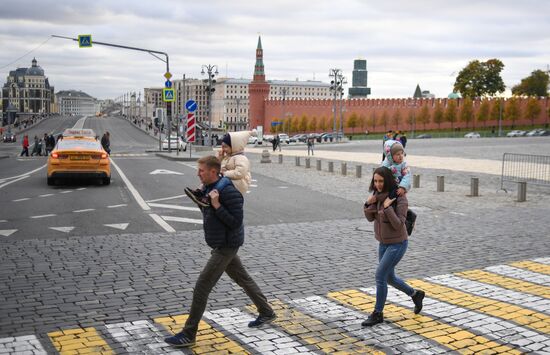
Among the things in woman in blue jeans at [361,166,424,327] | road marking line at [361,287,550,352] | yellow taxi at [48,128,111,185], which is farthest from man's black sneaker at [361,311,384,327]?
yellow taxi at [48,128,111,185]

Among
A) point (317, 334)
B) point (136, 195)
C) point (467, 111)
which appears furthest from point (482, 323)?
point (467, 111)

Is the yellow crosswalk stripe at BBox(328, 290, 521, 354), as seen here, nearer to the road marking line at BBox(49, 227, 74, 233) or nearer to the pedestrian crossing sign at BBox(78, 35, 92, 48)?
the road marking line at BBox(49, 227, 74, 233)

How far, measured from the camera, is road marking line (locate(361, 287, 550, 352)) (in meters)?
5.85

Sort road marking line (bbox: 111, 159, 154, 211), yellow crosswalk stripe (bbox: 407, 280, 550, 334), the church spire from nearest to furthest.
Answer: yellow crosswalk stripe (bbox: 407, 280, 550, 334), road marking line (bbox: 111, 159, 154, 211), the church spire

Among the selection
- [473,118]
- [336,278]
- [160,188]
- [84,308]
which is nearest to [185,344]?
[84,308]

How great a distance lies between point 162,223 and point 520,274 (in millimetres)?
6741

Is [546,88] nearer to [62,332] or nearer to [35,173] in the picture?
[35,173]

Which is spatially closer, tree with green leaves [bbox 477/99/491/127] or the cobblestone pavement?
the cobblestone pavement

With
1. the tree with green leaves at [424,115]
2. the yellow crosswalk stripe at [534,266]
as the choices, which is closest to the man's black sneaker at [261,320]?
the yellow crosswalk stripe at [534,266]

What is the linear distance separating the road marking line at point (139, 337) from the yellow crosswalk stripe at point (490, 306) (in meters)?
3.30

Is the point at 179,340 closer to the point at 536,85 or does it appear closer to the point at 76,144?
the point at 76,144

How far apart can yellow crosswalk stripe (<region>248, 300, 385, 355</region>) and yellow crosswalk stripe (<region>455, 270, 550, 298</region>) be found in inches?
110

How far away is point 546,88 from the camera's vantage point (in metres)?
124

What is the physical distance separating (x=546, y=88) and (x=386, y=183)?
130 meters
